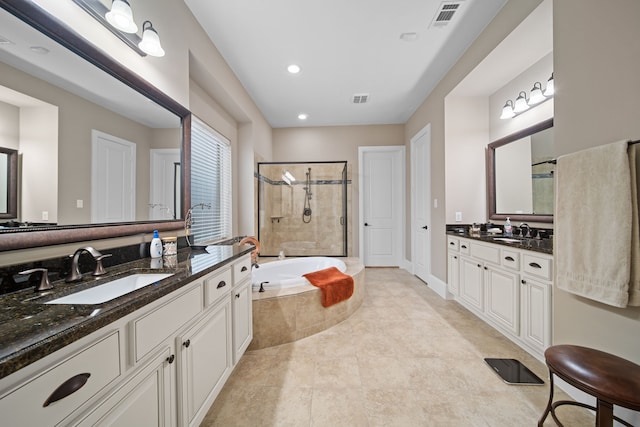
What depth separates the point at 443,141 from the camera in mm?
3219

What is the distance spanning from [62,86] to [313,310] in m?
2.20

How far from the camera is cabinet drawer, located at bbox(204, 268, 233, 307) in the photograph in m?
1.28

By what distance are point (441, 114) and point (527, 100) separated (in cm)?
93

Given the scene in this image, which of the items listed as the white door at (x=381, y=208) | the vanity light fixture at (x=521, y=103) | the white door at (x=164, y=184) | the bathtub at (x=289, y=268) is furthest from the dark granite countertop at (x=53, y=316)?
the white door at (x=381, y=208)

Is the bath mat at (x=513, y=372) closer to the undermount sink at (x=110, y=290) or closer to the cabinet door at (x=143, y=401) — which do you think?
the cabinet door at (x=143, y=401)

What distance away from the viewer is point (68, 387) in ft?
1.99

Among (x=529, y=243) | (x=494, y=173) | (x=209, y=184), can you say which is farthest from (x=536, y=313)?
(x=209, y=184)

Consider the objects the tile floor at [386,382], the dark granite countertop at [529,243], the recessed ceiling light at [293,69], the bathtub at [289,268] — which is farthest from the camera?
the bathtub at [289,268]

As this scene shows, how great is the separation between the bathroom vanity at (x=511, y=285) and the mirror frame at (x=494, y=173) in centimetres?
39

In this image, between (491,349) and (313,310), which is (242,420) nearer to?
(313,310)

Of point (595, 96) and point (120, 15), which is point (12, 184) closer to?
point (120, 15)

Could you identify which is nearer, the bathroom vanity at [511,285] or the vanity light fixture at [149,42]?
the vanity light fixture at [149,42]

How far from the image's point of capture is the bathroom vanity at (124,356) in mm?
536

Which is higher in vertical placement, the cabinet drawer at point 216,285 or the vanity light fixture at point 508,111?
the vanity light fixture at point 508,111
